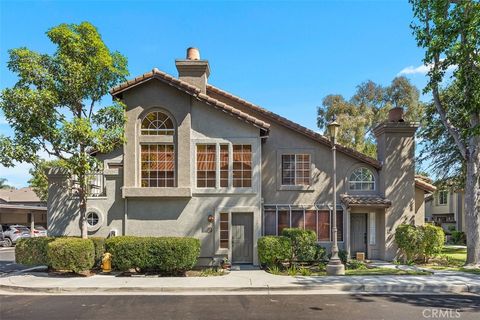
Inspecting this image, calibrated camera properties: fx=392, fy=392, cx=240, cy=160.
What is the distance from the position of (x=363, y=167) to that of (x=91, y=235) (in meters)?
12.3

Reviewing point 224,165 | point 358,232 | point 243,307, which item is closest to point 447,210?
point 358,232

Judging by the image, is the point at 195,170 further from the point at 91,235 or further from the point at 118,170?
the point at 91,235

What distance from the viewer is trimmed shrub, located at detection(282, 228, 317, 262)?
1504cm

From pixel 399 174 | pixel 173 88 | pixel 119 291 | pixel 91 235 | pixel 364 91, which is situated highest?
pixel 364 91

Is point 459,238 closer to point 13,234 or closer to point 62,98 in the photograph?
point 62,98

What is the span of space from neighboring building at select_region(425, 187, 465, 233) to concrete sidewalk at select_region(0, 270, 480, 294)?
84.2 feet

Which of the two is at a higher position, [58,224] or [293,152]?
[293,152]

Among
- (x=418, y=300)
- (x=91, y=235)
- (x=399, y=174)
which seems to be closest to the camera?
(x=418, y=300)

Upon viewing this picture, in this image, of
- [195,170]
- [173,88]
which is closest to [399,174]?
[195,170]

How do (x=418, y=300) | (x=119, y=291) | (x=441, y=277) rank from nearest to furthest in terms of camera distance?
(x=418, y=300), (x=119, y=291), (x=441, y=277)

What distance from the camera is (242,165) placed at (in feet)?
53.9

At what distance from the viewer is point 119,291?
467 inches

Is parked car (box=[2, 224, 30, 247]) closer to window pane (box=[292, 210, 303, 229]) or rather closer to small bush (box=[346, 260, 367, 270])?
window pane (box=[292, 210, 303, 229])

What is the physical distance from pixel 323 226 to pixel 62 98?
11926mm
